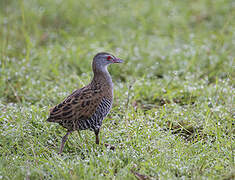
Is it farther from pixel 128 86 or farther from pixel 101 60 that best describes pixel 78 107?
pixel 128 86

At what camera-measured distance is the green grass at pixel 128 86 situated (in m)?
3.95

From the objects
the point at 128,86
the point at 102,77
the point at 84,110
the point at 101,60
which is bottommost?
the point at 128,86

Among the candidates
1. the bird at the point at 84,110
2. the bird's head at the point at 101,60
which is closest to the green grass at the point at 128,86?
the bird at the point at 84,110

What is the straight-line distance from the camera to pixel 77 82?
244 inches

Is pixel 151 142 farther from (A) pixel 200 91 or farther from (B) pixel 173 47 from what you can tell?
(B) pixel 173 47

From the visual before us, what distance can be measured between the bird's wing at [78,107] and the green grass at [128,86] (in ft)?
1.26

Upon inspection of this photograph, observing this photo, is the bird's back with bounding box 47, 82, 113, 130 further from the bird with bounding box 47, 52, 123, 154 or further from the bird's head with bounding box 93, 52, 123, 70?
the bird's head with bounding box 93, 52, 123, 70

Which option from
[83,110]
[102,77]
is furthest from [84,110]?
[102,77]

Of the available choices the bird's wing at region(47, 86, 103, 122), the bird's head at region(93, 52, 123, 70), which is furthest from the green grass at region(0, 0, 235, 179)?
the bird's head at region(93, 52, 123, 70)

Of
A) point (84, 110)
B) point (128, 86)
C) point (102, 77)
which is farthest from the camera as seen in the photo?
point (128, 86)

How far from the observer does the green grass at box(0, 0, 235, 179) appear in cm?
395

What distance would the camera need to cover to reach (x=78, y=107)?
4.30 m

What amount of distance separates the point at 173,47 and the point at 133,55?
94 centimetres

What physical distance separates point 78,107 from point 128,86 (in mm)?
1795
